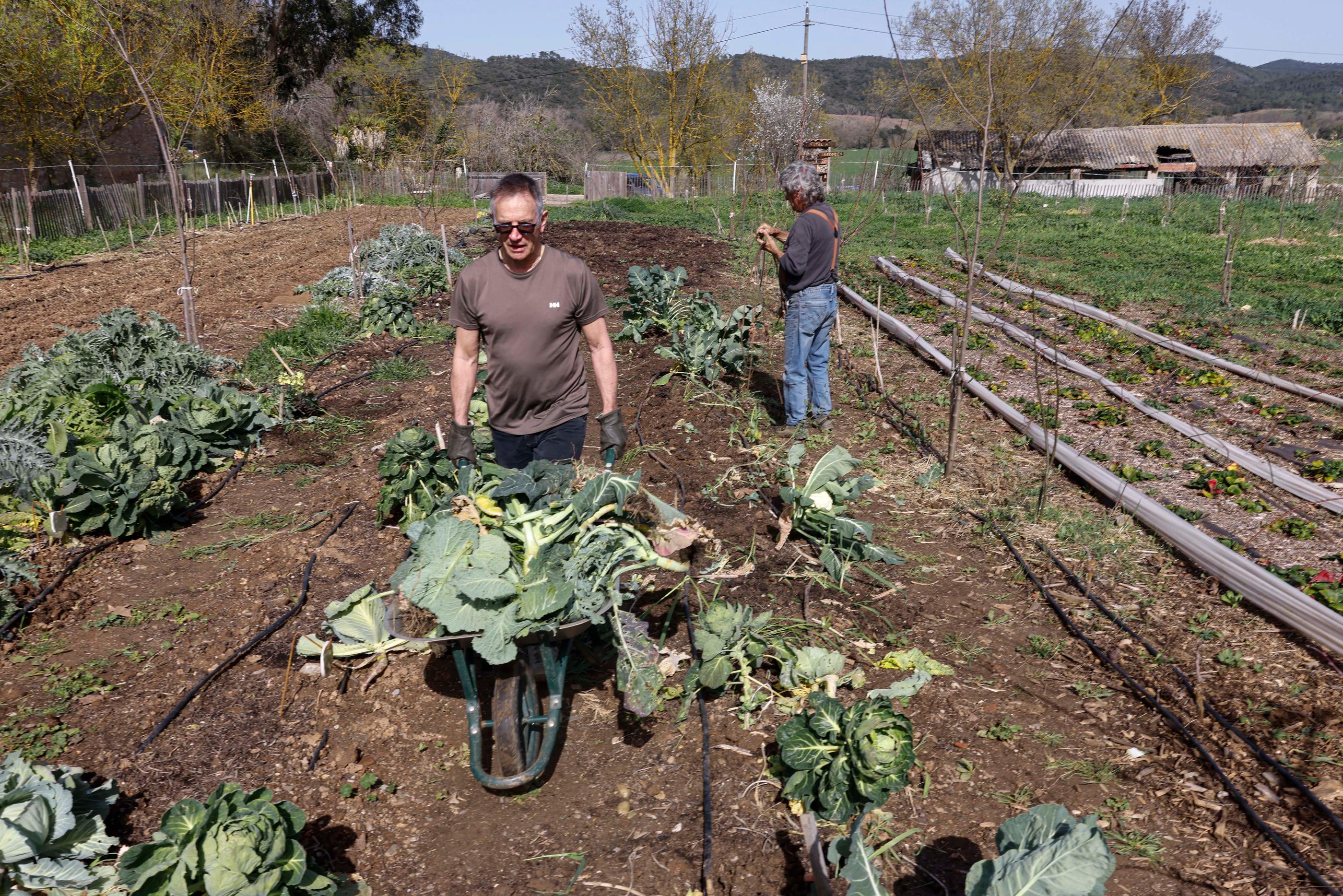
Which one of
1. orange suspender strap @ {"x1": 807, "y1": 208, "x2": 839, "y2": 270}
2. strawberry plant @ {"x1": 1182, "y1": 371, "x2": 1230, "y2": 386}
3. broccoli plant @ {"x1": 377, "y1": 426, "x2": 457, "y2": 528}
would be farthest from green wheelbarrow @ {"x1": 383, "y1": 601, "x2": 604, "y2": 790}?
strawberry plant @ {"x1": 1182, "y1": 371, "x2": 1230, "y2": 386}

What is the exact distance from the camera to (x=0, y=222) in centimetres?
1483

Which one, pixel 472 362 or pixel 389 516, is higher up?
pixel 472 362

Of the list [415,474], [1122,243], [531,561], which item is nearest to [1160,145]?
[1122,243]

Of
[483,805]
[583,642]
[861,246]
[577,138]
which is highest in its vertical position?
[577,138]

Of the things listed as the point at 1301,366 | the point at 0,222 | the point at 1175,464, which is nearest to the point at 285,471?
the point at 1175,464

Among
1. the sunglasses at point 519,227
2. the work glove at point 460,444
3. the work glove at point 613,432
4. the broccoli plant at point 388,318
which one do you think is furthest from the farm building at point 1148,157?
the work glove at point 460,444

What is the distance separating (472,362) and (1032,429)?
440 centimetres

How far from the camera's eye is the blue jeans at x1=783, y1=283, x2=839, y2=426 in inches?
226

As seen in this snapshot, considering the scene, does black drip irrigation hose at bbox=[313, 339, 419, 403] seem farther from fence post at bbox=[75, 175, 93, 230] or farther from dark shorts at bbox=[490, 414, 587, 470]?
fence post at bbox=[75, 175, 93, 230]

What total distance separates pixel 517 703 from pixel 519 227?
1757mm

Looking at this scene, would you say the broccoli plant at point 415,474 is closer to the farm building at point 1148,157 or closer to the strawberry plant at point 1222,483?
the strawberry plant at point 1222,483

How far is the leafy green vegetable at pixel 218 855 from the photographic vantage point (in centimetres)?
206

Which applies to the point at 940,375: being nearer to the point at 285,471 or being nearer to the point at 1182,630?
the point at 1182,630

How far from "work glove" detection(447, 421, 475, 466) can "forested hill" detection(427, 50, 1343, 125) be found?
30.2 meters
